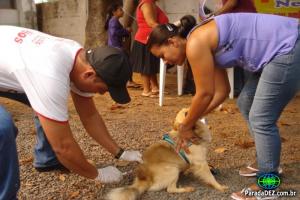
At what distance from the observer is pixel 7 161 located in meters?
2.67

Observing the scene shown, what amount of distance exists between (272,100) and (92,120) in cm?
145

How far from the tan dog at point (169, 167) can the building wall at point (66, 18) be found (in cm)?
822

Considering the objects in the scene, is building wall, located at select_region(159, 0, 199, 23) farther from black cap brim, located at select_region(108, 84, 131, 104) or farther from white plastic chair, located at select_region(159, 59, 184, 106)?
black cap brim, located at select_region(108, 84, 131, 104)

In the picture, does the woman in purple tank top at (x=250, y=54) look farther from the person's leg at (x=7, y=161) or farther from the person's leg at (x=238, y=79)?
the person's leg at (x=238, y=79)

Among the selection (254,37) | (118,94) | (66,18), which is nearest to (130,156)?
(118,94)

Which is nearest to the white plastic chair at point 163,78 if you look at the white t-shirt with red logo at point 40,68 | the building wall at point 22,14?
the white t-shirt with red logo at point 40,68

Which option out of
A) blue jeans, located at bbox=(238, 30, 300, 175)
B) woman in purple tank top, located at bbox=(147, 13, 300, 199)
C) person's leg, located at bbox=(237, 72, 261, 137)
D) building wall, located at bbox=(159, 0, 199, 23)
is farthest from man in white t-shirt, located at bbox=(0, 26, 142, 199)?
building wall, located at bbox=(159, 0, 199, 23)

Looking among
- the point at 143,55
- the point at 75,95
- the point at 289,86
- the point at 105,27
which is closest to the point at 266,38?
the point at 289,86

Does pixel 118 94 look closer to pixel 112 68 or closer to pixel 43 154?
pixel 112 68

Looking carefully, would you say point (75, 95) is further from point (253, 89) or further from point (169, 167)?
point (253, 89)

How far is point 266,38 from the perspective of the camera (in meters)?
2.99

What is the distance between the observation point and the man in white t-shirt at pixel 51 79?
8.41ft

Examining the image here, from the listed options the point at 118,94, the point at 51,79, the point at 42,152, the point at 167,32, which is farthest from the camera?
the point at 42,152

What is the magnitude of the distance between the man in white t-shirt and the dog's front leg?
1072 millimetres
